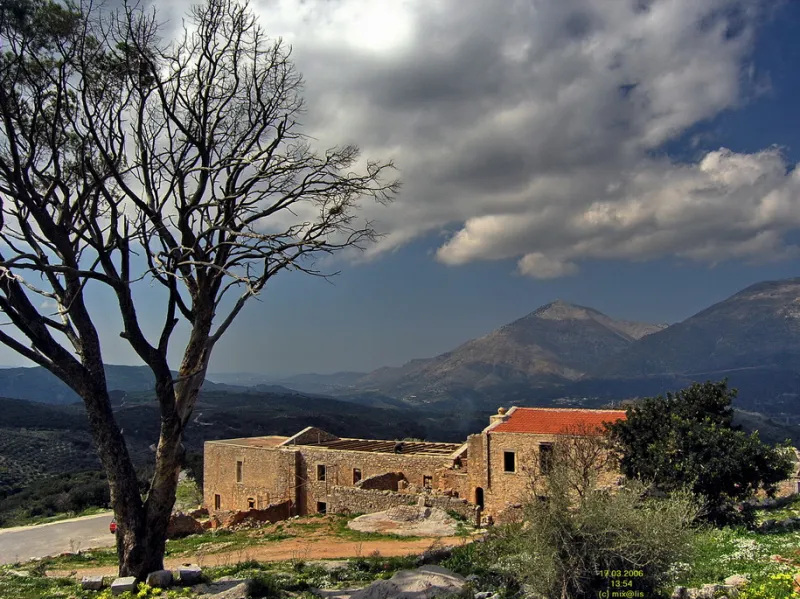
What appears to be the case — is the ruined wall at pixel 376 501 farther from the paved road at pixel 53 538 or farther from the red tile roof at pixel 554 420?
the paved road at pixel 53 538

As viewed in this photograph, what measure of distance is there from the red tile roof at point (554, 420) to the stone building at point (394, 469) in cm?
5

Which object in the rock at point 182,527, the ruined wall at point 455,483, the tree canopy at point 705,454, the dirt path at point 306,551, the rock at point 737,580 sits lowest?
the rock at point 182,527

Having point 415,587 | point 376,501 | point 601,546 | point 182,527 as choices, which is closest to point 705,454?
point 601,546

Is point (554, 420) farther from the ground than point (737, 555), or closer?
farther from the ground

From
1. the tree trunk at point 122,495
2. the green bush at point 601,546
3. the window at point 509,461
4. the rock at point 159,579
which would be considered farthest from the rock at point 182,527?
the green bush at point 601,546

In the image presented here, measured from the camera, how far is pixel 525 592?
10.2 m

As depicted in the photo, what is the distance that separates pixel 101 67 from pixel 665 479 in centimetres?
1979

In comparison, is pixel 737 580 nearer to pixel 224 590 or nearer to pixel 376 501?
pixel 224 590

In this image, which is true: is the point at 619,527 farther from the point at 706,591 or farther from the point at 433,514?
the point at 433,514

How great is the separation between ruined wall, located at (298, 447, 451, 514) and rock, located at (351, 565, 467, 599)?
67.4ft

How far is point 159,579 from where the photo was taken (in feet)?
37.5

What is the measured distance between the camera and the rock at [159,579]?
1137 cm

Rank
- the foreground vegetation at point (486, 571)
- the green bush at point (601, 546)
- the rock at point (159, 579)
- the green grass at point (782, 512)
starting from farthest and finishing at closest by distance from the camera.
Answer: the green grass at point (782, 512), the rock at point (159, 579), the foreground vegetation at point (486, 571), the green bush at point (601, 546)

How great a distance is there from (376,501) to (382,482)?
2.44 meters
